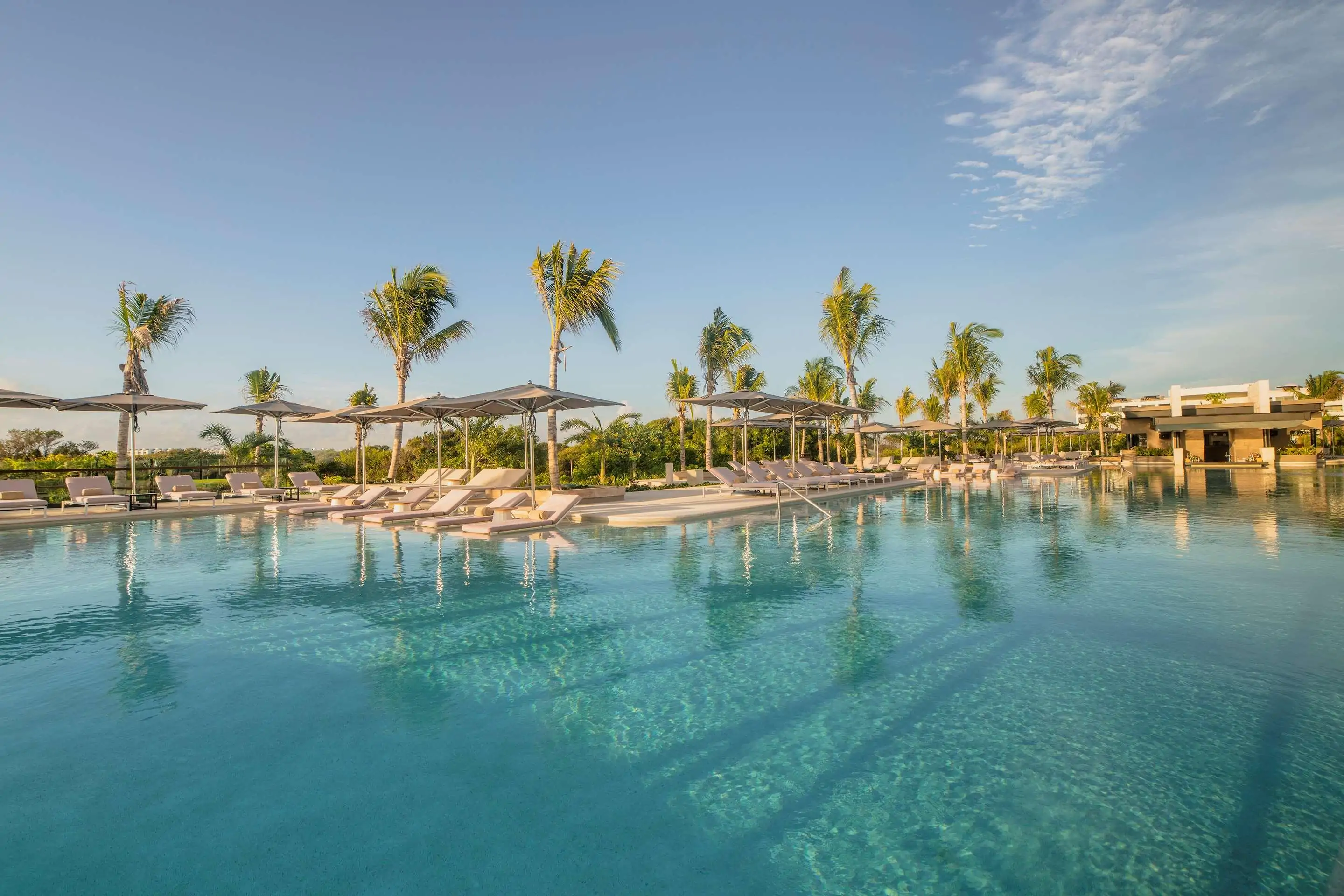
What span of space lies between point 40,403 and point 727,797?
18.9 meters

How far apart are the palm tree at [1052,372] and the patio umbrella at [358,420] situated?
4318 centimetres

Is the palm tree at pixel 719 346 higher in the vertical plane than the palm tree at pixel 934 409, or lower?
higher

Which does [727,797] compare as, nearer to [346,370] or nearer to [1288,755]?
[1288,755]

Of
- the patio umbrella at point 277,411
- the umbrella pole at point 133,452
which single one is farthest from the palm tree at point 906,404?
the umbrella pole at point 133,452

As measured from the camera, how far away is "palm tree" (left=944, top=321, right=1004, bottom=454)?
3438 cm

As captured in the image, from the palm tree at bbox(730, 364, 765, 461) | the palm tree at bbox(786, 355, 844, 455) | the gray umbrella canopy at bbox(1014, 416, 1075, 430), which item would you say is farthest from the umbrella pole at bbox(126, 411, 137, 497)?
the gray umbrella canopy at bbox(1014, 416, 1075, 430)

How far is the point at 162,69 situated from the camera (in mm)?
13891

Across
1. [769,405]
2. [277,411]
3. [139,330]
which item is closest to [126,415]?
[139,330]

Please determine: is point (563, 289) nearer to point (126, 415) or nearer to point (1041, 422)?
point (126, 415)

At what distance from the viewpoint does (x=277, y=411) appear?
58.4 feet

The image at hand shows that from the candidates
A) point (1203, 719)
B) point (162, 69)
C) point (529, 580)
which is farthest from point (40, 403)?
point (1203, 719)

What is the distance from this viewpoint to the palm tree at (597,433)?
76.5 ft

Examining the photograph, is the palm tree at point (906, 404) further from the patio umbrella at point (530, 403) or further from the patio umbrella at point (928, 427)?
the patio umbrella at point (530, 403)

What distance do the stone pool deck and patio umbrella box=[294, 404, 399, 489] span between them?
106 inches
